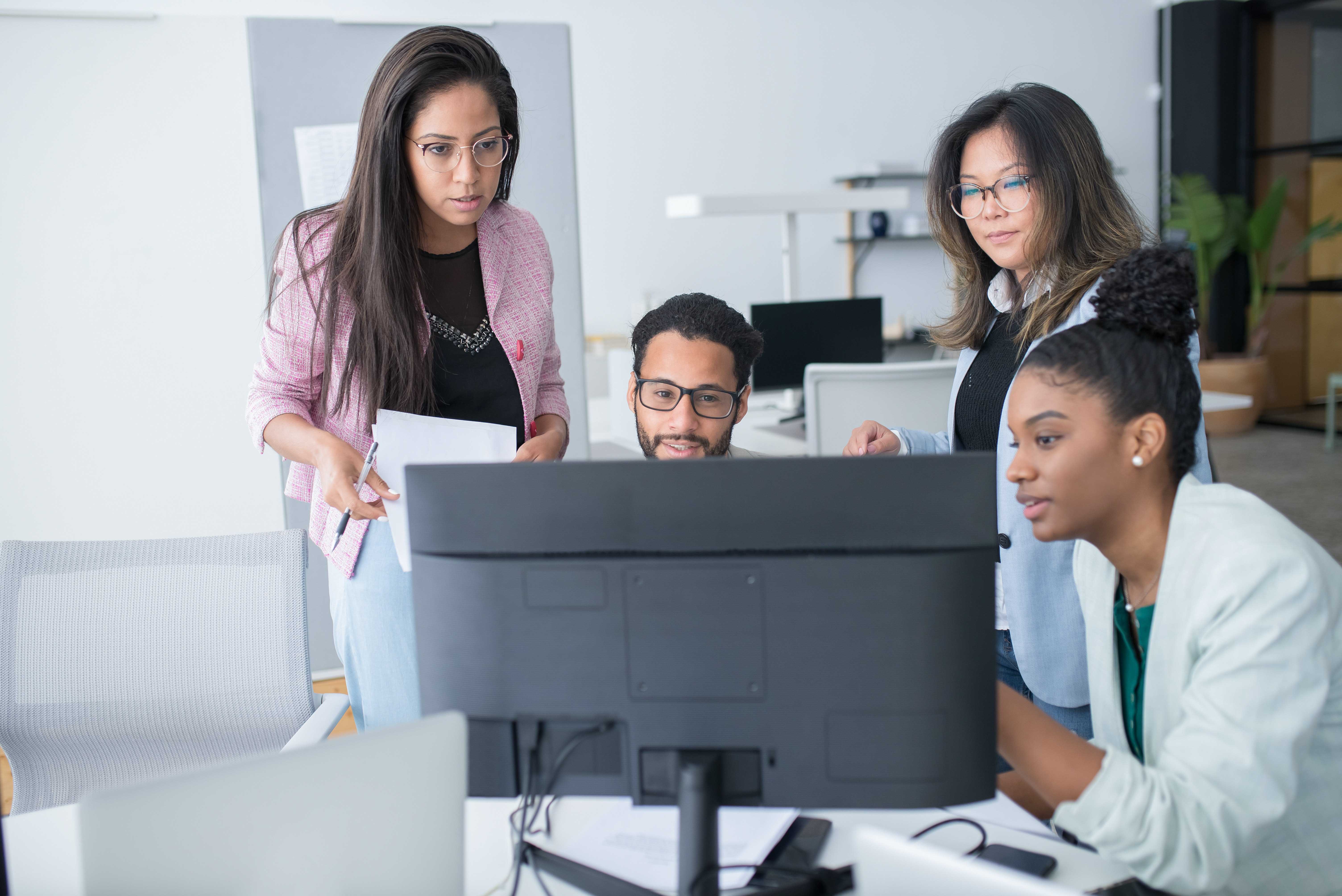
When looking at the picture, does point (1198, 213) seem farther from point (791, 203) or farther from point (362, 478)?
point (362, 478)

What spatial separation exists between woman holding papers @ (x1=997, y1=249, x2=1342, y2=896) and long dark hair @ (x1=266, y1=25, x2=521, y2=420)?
2.80ft

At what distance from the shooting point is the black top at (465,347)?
5.12ft

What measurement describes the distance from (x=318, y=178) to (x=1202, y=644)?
2468 mm

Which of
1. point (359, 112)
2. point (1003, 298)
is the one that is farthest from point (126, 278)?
point (1003, 298)

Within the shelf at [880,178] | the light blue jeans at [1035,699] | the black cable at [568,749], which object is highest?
the shelf at [880,178]

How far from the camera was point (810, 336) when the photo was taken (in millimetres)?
3695

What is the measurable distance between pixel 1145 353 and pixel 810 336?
2.59 metres

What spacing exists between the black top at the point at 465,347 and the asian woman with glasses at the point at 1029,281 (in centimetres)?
56

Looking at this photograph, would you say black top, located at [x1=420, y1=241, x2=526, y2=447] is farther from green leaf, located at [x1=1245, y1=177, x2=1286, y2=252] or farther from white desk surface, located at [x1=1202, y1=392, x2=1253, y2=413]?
green leaf, located at [x1=1245, y1=177, x2=1286, y2=252]

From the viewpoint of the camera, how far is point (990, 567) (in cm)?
79

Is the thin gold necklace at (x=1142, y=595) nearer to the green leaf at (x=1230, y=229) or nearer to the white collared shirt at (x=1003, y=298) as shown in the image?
the white collared shirt at (x=1003, y=298)

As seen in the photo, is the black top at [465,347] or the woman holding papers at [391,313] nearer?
the woman holding papers at [391,313]

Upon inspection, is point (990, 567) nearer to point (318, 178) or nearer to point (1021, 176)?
point (1021, 176)

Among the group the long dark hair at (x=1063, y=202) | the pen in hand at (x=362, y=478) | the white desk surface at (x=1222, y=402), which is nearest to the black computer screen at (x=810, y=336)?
the white desk surface at (x=1222, y=402)
